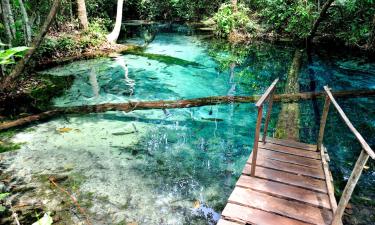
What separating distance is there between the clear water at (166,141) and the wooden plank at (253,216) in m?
0.94

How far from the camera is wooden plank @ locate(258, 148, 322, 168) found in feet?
14.1

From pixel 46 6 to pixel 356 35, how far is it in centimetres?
1535

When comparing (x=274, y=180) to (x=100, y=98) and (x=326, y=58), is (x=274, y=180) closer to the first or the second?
(x=100, y=98)

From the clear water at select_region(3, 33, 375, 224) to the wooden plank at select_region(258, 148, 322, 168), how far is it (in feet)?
2.69

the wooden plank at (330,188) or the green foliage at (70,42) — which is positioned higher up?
the green foliage at (70,42)

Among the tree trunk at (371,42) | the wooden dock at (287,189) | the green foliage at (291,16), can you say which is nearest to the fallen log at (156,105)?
the wooden dock at (287,189)

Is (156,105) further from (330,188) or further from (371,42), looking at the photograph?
(371,42)

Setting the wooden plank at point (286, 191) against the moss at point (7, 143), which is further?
the moss at point (7, 143)

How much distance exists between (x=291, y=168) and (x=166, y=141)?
2.93m

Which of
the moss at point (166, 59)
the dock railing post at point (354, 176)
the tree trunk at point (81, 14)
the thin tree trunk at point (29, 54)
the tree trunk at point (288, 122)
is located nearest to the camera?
the dock railing post at point (354, 176)

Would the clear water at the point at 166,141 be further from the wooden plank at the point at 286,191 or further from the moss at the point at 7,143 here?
the wooden plank at the point at 286,191

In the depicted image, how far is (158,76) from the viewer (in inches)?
441

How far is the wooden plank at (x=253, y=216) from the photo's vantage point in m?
3.12

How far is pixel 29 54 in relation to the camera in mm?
7930
